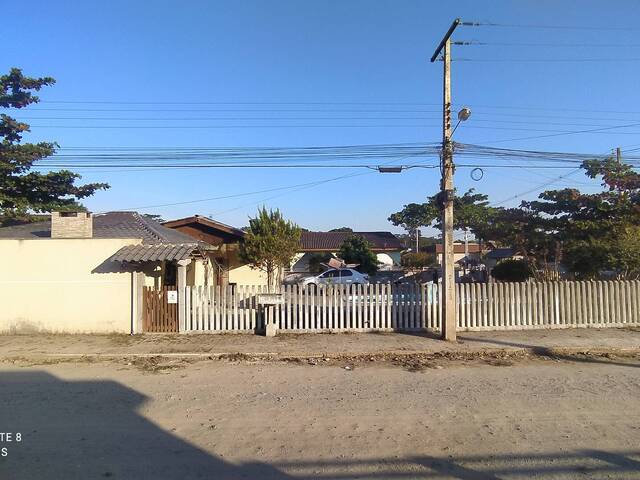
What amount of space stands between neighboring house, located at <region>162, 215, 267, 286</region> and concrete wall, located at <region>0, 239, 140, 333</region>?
9.04 metres

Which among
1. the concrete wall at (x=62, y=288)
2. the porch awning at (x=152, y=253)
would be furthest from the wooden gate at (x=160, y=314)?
the porch awning at (x=152, y=253)

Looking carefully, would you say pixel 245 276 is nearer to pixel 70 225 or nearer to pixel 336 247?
pixel 70 225

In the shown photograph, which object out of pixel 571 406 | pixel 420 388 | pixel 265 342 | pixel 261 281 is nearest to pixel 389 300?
pixel 265 342

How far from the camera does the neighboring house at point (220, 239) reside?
74.7 ft

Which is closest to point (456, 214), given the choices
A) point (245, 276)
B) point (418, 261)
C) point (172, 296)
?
point (418, 261)

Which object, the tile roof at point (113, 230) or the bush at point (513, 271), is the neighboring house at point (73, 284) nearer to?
the tile roof at point (113, 230)

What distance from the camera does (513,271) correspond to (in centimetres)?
2412

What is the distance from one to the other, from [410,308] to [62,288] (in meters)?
9.72

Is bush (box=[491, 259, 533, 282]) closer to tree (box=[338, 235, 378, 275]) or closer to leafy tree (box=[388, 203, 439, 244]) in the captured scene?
tree (box=[338, 235, 378, 275])

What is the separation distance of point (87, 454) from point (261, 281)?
67.8 feet

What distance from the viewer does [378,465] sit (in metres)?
4.46

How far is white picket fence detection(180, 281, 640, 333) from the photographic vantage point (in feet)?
42.0

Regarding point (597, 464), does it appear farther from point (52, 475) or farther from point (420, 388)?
point (52, 475)

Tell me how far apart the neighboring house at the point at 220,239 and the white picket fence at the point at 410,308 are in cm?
949
